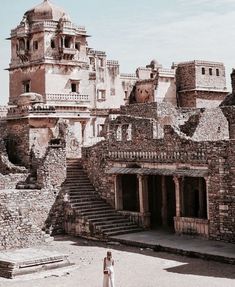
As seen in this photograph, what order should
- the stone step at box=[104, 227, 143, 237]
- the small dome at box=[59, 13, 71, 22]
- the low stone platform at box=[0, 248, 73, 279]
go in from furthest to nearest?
the small dome at box=[59, 13, 71, 22] → the stone step at box=[104, 227, 143, 237] → the low stone platform at box=[0, 248, 73, 279]

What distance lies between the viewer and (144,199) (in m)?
25.3

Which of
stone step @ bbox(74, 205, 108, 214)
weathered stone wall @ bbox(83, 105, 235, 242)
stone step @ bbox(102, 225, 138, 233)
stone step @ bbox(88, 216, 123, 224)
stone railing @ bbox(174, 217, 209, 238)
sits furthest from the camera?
stone step @ bbox(74, 205, 108, 214)

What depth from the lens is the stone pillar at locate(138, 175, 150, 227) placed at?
Result: 82.5ft

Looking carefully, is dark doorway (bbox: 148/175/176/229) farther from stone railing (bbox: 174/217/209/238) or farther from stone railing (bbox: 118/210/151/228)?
stone railing (bbox: 174/217/209/238)

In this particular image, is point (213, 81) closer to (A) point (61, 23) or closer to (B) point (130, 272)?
(A) point (61, 23)

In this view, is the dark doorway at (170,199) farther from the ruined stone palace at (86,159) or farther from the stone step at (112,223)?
the stone step at (112,223)

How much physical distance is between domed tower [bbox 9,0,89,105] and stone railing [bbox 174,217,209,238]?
18.9 metres

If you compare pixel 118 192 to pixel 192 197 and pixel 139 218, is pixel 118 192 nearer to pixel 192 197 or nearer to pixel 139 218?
pixel 139 218

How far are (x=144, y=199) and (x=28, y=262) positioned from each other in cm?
819

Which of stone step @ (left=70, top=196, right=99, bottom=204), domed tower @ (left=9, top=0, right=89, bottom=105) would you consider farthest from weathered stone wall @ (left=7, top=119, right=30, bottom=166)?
stone step @ (left=70, top=196, right=99, bottom=204)

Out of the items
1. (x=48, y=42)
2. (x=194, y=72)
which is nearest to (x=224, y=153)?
(x=48, y=42)

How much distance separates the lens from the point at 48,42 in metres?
41.2

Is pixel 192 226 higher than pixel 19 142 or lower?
lower

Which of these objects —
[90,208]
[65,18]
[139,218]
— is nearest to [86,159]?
[90,208]
